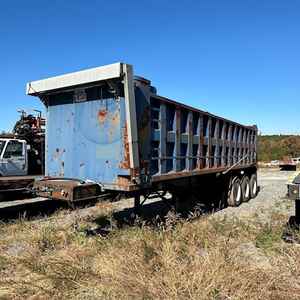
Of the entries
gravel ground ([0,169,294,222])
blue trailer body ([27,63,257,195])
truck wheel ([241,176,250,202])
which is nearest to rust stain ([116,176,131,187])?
blue trailer body ([27,63,257,195])

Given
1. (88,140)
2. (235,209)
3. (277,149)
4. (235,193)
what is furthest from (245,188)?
(277,149)

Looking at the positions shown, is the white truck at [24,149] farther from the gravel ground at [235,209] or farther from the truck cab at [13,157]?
the gravel ground at [235,209]

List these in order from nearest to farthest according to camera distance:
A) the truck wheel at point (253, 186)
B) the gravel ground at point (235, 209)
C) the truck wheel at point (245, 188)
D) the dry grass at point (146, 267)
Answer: the dry grass at point (146, 267)
the gravel ground at point (235, 209)
the truck wheel at point (245, 188)
the truck wheel at point (253, 186)

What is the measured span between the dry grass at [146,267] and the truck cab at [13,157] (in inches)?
171

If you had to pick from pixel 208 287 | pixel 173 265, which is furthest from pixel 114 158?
pixel 208 287

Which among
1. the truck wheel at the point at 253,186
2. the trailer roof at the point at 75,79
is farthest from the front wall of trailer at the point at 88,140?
the truck wheel at the point at 253,186

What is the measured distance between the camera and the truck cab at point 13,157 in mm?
11276

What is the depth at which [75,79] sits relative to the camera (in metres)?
7.37

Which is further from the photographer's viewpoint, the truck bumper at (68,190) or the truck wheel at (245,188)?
the truck wheel at (245,188)

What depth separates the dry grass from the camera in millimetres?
4242

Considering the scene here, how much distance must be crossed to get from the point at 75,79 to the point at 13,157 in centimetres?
507

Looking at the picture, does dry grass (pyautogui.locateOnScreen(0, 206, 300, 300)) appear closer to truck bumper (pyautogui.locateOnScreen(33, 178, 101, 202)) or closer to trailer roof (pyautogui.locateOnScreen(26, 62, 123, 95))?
Result: truck bumper (pyautogui.locateOnScreen(33, 178, 101, 202))

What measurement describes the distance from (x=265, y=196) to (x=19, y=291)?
12.6 meters

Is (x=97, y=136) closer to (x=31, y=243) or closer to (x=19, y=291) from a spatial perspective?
(x=31, y=243)
